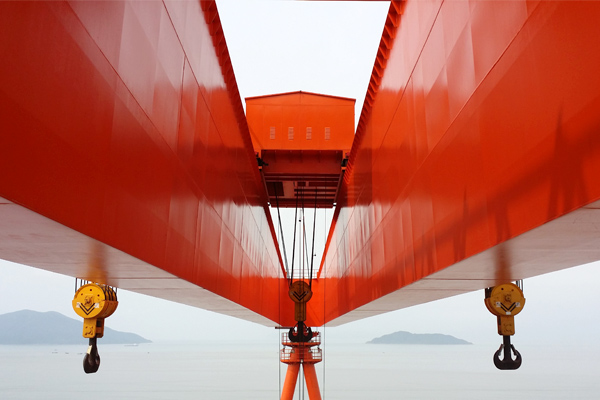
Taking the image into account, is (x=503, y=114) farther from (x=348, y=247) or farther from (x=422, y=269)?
(x=348, y=247)

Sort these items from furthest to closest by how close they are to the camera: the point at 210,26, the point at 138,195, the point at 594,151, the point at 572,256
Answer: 1. the point at 210,26
2. the point at 138,195
3. the point at 572,256
4. the point at 594,151

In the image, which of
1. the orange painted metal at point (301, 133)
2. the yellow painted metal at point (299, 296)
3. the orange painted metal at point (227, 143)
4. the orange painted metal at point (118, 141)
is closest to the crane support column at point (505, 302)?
the orange painted metal at point (227, 143)

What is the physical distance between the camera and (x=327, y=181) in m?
21.3

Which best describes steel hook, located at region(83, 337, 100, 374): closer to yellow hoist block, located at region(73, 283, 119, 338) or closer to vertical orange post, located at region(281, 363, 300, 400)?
yellow hoist block, located at region(73, 283, 119, 338)

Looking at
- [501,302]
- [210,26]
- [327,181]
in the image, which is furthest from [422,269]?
[327,181]

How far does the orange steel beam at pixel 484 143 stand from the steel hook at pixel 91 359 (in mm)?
5982

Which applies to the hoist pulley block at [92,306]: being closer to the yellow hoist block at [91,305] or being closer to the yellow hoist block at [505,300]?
the yellow hoist block at [91,305]

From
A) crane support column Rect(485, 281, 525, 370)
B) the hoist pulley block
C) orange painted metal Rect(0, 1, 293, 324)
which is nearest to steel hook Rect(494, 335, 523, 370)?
crane support column Rect(485, 281, 525, 370)

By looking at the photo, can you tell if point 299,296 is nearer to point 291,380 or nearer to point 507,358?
point 291,380

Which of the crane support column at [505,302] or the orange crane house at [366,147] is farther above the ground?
the orange crane house at [366,147]

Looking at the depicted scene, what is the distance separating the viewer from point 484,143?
213 inches

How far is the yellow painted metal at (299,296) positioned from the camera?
21750 mm

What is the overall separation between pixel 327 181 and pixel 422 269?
1342 centimetres

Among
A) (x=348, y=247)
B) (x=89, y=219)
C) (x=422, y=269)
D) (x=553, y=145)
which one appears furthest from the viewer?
(x=348, y=247)
